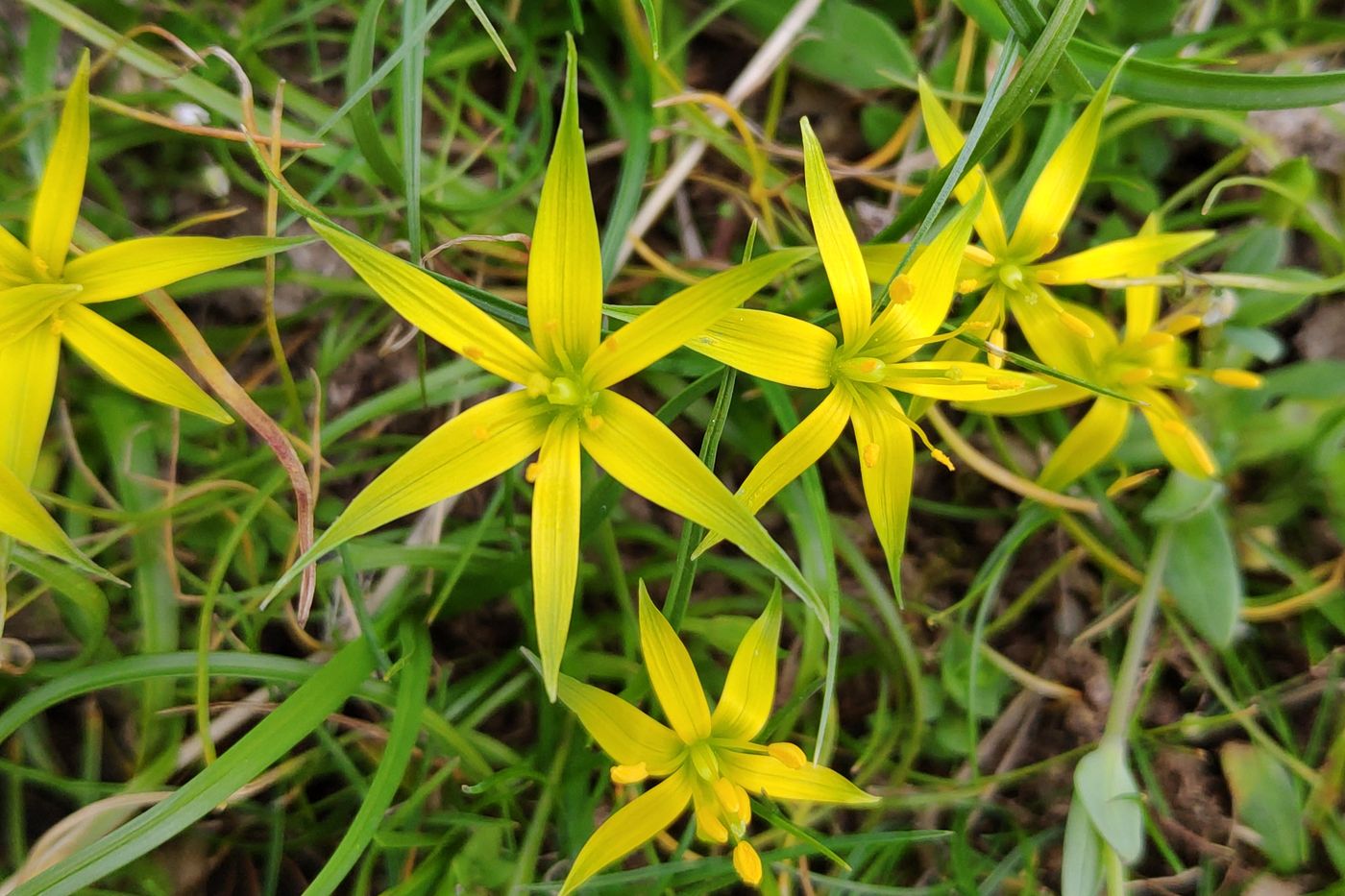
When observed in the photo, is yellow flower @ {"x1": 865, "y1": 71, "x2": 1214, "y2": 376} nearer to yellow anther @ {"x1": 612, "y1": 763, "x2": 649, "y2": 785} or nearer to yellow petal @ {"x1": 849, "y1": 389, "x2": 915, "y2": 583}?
yellow petal @ {"x1": 849, "y1": 389, "x2": 915, "y2": 583}

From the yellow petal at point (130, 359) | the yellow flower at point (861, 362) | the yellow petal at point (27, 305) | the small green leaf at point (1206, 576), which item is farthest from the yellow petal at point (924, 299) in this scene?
the yellow petal at point (27, 305)

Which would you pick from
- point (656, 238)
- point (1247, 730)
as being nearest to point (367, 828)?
point (656, 238)

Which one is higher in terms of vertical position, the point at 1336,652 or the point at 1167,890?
the point at 1336,652

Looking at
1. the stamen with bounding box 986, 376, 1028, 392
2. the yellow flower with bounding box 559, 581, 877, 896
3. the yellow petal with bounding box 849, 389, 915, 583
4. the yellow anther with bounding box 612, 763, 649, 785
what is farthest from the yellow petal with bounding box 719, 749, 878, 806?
the stamen with bounding box 986, 376, 1028, 392

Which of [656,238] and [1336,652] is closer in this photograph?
[1336,652]

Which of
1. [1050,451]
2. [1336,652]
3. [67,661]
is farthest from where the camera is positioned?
[1050,451]

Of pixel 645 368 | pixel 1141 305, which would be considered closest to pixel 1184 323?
pixel 1141 305

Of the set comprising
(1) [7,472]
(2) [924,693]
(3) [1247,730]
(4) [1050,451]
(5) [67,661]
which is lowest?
(3) [1247,730]

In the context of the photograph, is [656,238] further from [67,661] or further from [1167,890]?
[1167,890]

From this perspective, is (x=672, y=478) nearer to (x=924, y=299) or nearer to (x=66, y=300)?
(x=924, y=299)
